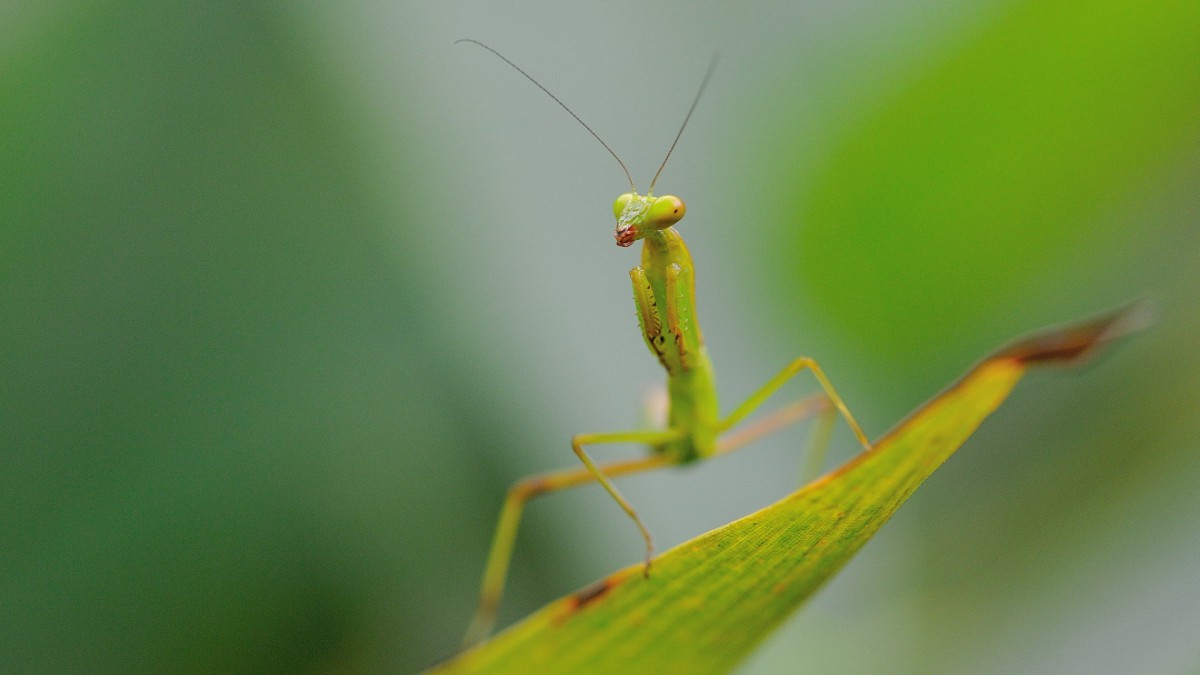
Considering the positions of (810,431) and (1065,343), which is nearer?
(1065,343)

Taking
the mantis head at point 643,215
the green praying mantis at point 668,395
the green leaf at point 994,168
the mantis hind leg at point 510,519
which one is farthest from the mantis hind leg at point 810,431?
the mantis head at point 643,215

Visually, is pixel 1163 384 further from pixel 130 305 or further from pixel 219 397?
pixel 130 305

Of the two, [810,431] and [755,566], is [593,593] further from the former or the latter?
[810,431]

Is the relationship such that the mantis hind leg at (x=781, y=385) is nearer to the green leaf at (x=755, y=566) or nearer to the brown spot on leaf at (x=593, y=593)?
the green leaf at (x=755, y=566)

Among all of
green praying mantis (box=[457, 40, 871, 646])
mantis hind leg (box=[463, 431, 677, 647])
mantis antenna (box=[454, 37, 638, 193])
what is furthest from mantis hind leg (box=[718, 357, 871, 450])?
mantis antenna (box=[454, 37, 638, 193])

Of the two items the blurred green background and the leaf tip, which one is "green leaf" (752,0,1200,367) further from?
the leaf tip

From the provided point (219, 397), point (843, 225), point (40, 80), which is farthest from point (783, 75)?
point (40, 80)

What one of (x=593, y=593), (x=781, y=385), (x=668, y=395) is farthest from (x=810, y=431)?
(x=593, y=593)
